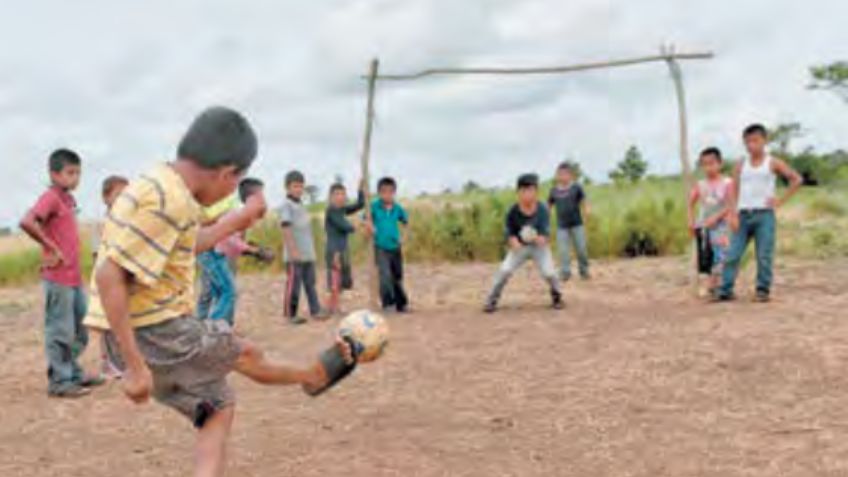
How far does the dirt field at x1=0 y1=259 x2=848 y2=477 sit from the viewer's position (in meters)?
5.34

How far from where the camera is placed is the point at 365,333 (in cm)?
444

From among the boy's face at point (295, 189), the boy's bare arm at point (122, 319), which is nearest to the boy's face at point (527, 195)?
the boy's face at point (295, 189)

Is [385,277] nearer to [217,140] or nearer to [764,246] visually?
[764,246]

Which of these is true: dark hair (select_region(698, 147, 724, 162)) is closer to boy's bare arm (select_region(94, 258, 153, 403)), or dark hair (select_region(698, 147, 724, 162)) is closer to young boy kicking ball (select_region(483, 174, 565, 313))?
young boy kicking ball (select_region(483, 174, 565, 313))

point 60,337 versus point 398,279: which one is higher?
point 398,279

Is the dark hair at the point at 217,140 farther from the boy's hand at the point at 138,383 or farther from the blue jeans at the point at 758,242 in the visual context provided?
the blue jeans at the point at 758,242

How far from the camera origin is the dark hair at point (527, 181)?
1053 centimetres

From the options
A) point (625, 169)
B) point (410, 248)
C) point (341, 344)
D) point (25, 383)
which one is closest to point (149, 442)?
point (341, 344)

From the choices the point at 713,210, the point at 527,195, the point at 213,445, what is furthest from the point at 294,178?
the point at 213,445

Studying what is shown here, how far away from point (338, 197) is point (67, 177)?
4.19 m

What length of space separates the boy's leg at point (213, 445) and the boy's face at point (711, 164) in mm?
7413

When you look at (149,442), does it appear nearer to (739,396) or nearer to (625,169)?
(739,396)

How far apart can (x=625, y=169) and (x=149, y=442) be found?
139 feet

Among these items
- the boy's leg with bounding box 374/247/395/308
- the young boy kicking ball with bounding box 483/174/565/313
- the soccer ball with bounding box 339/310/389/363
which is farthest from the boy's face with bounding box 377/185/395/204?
the soccer ball with bounding box 339/310/389/363
